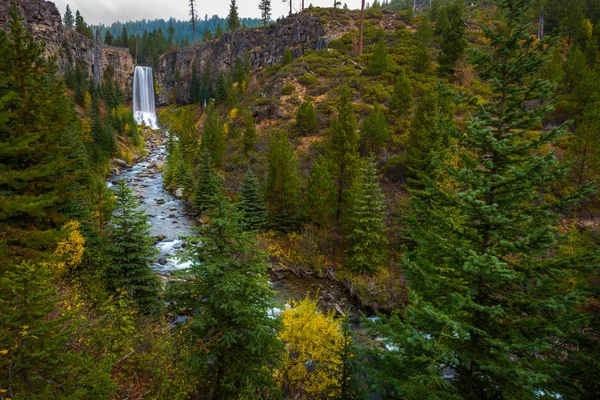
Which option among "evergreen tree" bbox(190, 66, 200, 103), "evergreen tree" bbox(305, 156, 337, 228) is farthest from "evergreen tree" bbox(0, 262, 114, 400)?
"evergreen tree" bbox(190, 66, 200, 103)

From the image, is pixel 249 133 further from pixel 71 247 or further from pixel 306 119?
pixel 71 247

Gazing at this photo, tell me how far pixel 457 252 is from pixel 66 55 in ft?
340

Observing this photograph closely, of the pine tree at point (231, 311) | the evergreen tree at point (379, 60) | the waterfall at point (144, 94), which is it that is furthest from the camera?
the waterfall at point (144, 94)

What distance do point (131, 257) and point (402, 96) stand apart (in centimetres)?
3108

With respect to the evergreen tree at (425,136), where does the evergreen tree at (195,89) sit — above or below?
above

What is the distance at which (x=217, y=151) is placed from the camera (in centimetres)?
4034

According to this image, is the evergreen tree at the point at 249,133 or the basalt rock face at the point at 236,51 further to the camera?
the basalt rock face at the point at 236,51

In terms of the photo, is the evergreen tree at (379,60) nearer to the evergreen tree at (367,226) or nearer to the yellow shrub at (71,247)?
the evergreen tree at (367,226)

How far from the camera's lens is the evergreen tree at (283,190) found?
85.6 ft

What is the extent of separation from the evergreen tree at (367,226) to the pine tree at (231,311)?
41.6ft

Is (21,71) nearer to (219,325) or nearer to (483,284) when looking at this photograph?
(219,325)

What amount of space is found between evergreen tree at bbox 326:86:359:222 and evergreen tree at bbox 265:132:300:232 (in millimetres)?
3724

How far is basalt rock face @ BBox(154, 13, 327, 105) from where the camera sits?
68.6m

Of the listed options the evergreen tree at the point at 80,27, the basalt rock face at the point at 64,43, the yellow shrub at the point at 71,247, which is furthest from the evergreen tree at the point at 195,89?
the yellow shrub at the point at 71,247
